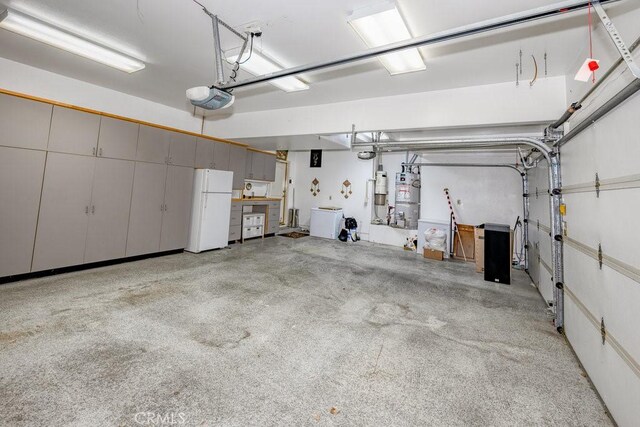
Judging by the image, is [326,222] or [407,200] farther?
[326,222]

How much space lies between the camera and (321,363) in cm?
200

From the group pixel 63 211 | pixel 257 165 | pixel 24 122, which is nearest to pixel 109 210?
pixel 63 211

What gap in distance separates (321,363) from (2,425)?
1814 mm

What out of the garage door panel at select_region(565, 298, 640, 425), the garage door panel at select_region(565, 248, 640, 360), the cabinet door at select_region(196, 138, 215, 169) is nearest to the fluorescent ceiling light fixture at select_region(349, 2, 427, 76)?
the garage door panel at select_region(565, 248, 640, 360)

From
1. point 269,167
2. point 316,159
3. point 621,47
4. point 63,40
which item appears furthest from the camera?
point 316,159

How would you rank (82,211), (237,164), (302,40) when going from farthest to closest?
(237,164), (82,211), (302,40)

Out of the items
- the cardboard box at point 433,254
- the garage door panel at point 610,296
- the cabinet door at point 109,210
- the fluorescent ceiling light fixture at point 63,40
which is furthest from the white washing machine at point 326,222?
the garage door panel at point 610,296

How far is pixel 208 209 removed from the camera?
5.22 m

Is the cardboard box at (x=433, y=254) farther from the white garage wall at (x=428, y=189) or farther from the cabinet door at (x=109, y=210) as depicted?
the cabinet door at (x=109, y=210)

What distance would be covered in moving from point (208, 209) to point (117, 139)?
6.10ft

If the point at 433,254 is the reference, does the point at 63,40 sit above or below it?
above

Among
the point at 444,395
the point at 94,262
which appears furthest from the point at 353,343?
the point at 94,262

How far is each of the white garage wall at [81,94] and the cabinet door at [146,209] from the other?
48.7 inches

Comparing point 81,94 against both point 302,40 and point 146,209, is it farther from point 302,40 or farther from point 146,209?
point 302,40
